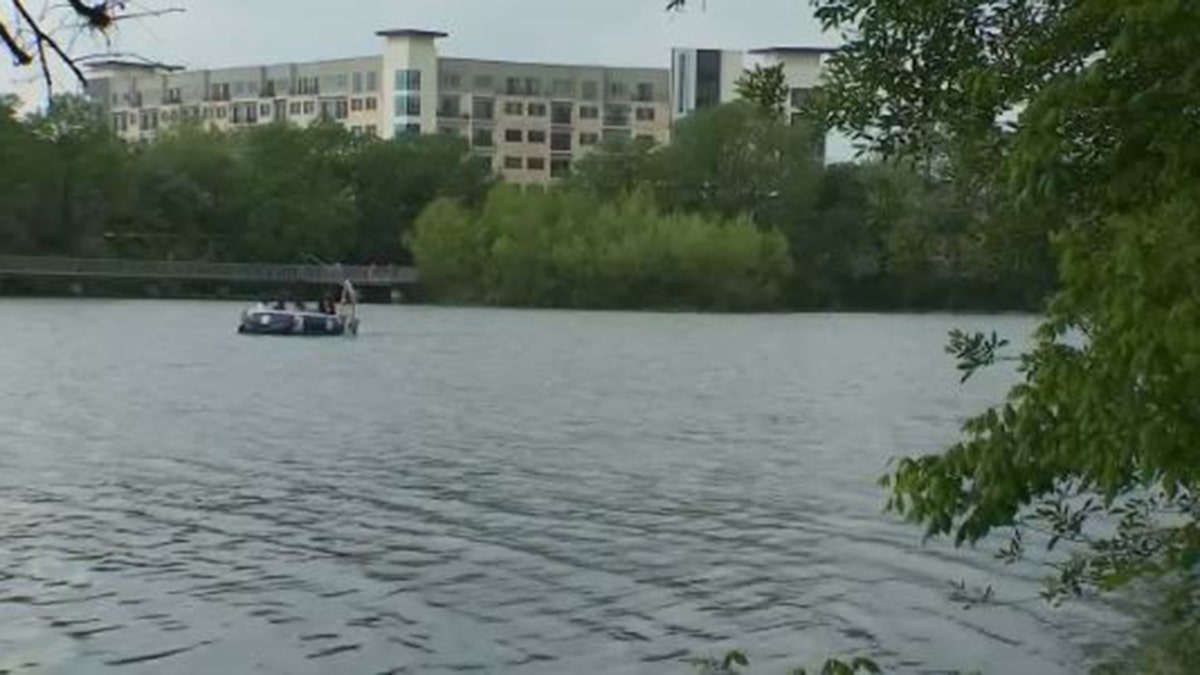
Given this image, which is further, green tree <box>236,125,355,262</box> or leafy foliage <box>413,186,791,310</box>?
green tree <box>236,125,355,262</box>


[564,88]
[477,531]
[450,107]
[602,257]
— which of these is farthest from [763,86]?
[564,88]

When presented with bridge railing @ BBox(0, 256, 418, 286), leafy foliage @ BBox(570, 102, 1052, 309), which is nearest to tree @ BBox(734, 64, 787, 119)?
leafy foliage @ BBox(570, 102, 1052, 309)

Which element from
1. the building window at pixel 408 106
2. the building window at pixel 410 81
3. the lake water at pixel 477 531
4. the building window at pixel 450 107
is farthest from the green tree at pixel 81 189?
the lake water at pixel 477 531

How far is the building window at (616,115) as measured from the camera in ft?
571

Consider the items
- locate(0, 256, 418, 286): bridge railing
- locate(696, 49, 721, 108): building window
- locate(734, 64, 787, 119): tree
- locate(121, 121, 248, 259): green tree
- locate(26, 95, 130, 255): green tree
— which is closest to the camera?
locate(734, 64, 787, 119): tree

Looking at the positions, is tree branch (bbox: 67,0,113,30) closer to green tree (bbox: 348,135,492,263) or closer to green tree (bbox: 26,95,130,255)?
green tree (bbox: 26,95,130,255)

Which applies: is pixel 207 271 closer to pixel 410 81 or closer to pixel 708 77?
pixel 410 81

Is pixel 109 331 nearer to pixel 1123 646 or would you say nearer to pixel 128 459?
pixel 128 459

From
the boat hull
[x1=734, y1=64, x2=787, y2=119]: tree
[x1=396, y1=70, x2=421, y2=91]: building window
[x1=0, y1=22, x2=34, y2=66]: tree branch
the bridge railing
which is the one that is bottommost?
the boat hull

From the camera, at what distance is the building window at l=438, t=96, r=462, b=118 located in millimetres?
166875

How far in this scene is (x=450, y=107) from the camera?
168125 millimetres

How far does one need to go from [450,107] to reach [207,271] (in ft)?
188

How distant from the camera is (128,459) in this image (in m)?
27.7

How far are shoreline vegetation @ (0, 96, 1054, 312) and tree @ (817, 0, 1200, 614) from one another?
95.4 m
